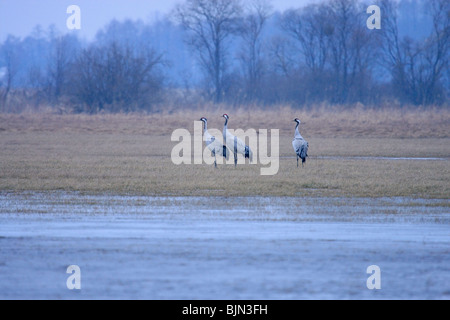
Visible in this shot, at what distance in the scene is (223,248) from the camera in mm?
8164

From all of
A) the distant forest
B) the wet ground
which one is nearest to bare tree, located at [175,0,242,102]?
the distant forest

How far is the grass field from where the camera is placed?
13758mm

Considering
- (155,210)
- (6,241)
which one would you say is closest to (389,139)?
(155,210)

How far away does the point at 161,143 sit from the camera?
89.6ft

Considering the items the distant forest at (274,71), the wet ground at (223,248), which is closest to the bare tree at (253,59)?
the distant forest at (274,71)

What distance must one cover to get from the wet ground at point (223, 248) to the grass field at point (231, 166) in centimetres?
181

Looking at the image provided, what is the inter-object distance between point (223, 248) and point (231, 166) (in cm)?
1025

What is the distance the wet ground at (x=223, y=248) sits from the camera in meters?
6.56

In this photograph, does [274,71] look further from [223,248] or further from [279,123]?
[223,248]

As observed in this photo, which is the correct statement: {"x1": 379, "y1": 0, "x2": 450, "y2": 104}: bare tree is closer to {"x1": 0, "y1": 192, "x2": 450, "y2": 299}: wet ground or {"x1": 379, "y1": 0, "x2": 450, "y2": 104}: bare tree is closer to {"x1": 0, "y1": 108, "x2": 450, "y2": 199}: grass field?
{"x1": 0, "y1": 108, "x2": 450, "y2": 199}: grass field

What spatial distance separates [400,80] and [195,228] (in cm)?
4746

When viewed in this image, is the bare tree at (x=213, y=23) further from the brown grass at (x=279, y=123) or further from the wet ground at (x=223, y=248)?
the wet ground at (x=223, y=248)

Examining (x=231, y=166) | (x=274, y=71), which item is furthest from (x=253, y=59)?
(x=231, y=166)
